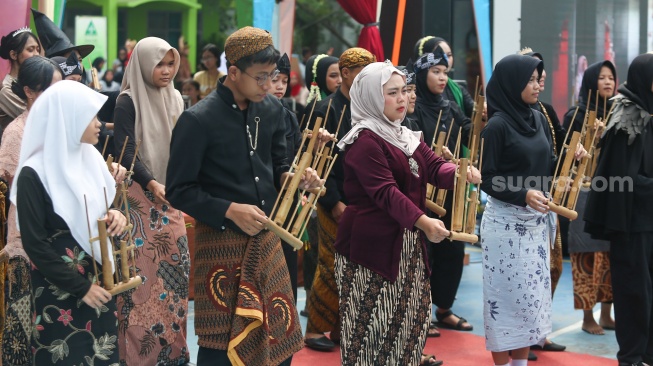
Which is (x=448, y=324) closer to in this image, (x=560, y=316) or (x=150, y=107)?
(x=560, y=316)

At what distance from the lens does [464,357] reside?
5.66 m

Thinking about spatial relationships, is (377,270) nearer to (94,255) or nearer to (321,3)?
(94,255)

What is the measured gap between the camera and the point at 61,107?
11.1 ft

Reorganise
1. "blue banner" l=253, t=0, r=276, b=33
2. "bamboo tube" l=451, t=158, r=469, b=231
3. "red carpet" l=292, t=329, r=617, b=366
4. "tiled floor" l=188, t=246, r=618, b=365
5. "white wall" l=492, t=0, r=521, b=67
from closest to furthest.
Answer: "bamboo tube" l=451, t=158, r=469, b=231, "red carpet" l=292, t=329, r=617, b=366, "tiled floor" l=188, t=246, r=618, b=365, "blue banner" l=253, t=0, r=276, b=33, "white wall" l=492, t=0, r=521, b=67

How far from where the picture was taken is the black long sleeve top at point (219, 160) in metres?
3.66

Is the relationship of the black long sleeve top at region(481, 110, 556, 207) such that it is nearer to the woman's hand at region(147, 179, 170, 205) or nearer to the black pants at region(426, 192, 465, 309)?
the black pants at region(426, 192, 465, 309)

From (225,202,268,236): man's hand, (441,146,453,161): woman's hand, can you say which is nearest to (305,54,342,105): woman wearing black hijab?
(441,146,453,161): woman's hand

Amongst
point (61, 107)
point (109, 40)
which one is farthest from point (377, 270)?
point (109, 40)

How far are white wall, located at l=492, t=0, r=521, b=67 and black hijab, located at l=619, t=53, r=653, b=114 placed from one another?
3.60m

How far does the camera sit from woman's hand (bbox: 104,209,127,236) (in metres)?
3.43

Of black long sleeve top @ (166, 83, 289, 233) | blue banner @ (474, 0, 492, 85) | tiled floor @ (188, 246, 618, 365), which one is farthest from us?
blue banner @ (474, 0, 492, 85)

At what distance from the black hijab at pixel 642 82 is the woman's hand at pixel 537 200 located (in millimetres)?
1119

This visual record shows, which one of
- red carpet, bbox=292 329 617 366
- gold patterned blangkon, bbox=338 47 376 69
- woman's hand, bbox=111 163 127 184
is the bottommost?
red carpet, bbox=292 329 617 366

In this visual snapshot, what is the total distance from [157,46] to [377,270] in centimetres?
171
